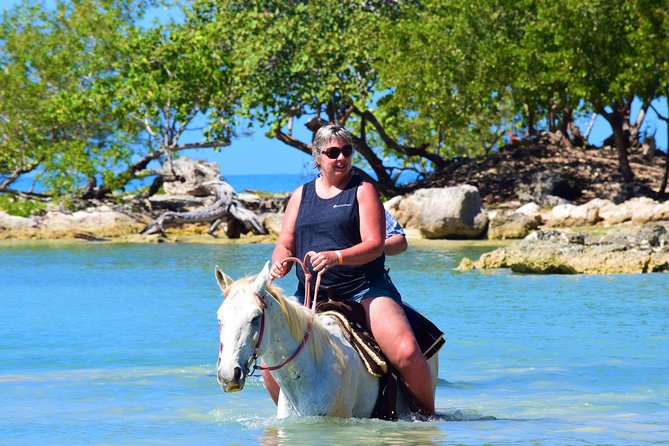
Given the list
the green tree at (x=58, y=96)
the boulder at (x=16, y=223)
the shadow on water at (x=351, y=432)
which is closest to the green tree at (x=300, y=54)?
the green tree at (x=58, y=96)

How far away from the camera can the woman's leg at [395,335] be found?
19.6 feet

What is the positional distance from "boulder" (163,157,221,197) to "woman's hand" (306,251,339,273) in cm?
2754

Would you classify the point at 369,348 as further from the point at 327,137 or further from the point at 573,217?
the point at 573,217

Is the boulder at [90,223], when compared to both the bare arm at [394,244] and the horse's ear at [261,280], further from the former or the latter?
the horse's ear at [261,280]

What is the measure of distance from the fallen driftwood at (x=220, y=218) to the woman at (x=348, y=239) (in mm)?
23662

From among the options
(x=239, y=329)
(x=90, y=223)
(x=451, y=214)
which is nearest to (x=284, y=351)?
(x=239, y=329)

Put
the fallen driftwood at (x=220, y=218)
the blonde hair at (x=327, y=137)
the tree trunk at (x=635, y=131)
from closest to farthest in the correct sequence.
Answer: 1. the blonde hair at (x=327, y=137)
2. the fallen driftwood at (x=220, y=218)
3. the tree trunk at (x=635, y=131)

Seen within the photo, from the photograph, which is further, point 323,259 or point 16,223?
point 16,223

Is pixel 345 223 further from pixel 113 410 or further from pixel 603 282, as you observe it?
pixel 603 282

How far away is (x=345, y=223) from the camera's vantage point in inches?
233

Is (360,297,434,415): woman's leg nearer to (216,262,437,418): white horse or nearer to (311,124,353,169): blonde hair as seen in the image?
(216,262,437,418): white horse

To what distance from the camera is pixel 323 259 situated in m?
5.63

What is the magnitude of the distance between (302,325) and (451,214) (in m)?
22.6

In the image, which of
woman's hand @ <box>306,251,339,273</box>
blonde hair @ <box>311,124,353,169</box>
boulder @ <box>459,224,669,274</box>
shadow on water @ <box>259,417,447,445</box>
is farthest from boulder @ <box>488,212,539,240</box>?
woman's hand @ <box>306,251,339,273</box>
